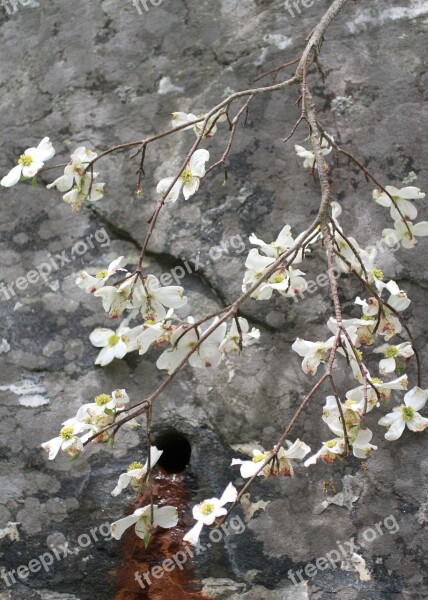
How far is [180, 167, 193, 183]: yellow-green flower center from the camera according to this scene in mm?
1383

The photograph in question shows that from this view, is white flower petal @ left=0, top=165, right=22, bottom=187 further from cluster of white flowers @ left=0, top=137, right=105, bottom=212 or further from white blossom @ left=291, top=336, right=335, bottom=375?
white blossom @ left=291, top=336, right=335, bottom=375

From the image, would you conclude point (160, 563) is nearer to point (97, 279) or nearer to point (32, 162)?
point (97, 279)

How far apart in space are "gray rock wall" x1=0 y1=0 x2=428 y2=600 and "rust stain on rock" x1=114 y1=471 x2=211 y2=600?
0.06ft

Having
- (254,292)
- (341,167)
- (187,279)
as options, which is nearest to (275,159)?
(341,167)

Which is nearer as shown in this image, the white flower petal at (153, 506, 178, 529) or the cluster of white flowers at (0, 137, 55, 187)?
the white flower petal at (153, 506, 178, 529)

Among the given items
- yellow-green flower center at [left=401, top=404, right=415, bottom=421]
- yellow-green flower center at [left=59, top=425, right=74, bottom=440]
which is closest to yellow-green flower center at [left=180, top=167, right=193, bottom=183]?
yellow-green flower center at [left=59, top=425, right=74, bottom=440]

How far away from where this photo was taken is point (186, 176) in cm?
139

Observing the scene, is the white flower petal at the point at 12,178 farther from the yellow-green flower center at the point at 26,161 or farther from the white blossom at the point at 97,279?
the white blossom at the point at 97,279

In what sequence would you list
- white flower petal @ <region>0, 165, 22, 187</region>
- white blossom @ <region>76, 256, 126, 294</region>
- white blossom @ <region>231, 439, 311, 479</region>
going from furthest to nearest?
white flower petal @ <region>0, 165, 22, 187</region> → white blossom @ <region>76, 256, 126, 294</region> → white blossom @ <region>231, 439, 311, 479</region>

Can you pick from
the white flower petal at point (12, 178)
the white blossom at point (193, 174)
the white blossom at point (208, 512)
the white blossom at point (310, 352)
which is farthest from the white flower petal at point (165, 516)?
the white flower petal at point (12, 178)

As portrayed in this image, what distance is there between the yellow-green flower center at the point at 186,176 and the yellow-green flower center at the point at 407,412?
575 mm

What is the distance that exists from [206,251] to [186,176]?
372mm

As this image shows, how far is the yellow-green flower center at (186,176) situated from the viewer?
4.54 feet

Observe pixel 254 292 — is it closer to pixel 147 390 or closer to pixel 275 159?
pixel 147 390
